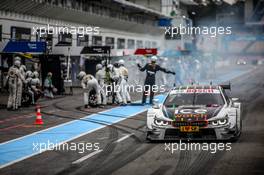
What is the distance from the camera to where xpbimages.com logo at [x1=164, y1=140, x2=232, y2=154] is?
12259 millimetres

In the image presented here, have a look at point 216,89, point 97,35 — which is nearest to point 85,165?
point 216,89

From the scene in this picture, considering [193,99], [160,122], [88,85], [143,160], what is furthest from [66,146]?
[88,85]

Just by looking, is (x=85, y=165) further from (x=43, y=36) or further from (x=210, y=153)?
(x=43, y=36)

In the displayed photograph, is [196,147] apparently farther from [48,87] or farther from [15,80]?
[48,87]

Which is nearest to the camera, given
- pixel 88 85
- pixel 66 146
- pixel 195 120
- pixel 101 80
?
pixel 195 120

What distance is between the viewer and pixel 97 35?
48.8 meters

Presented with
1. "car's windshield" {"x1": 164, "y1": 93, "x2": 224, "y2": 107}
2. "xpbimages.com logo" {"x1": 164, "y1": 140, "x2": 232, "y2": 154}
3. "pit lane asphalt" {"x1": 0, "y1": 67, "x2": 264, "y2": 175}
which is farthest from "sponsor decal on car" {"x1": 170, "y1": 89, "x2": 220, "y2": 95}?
"xpbimages.com logo" {"x1": 164, "y1": 140, "x2": 232, "y2": 154}

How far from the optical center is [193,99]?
14461mm

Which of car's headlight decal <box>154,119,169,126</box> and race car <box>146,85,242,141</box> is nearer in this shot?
race car <box>146,85,242,141</box>

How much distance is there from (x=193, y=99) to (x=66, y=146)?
325cm

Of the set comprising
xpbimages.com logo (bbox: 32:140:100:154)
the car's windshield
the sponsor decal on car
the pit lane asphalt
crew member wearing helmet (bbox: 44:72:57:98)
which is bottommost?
xpbimages.com logo (bbox: 32:140:100:154)

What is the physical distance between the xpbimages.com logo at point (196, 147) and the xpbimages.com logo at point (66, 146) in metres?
1.59

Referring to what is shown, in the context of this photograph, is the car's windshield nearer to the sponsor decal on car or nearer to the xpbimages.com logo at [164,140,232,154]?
the sponsor decal on car

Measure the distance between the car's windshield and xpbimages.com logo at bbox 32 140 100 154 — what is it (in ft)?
7.03
